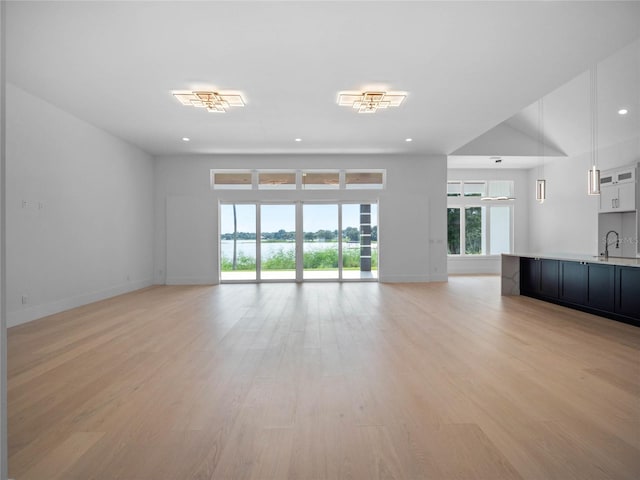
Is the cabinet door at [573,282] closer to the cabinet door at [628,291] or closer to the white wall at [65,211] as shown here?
the cabinet door at [628,291]

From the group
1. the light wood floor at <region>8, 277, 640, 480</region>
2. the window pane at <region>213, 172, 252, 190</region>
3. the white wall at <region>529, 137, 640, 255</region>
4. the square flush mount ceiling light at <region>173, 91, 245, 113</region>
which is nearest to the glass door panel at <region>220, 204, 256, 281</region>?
the window pane at <region>213, 172, 252, 190</region>

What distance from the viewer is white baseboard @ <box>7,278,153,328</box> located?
4.98 metres

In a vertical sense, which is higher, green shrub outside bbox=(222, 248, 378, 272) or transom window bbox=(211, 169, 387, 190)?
transom window bbox=(211, 169, 387, 190)

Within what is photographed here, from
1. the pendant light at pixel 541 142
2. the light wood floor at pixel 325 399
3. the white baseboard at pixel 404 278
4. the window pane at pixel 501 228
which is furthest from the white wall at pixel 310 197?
the light wood floor at pixel 325 399

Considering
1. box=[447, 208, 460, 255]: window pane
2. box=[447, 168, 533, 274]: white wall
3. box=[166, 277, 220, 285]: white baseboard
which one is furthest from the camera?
box=[447, 208, 460, 255]: window pane

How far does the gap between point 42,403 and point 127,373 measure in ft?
2.08

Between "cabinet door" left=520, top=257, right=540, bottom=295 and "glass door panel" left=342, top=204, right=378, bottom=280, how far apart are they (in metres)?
3.45

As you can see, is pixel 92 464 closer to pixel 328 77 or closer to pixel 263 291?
pixel 328 77

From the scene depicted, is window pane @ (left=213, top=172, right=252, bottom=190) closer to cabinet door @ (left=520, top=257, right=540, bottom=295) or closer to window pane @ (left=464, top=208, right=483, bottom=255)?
cabinet door @ (left=520, top=257, right=540, bottom=295)

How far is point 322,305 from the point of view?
6203 millimetres

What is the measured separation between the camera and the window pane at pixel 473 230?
12117mm

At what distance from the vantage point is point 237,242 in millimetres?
9617

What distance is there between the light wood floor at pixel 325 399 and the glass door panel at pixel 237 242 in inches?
178

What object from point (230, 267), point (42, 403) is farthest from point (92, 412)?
point (230, 267)
